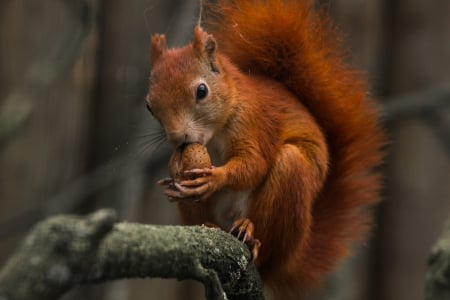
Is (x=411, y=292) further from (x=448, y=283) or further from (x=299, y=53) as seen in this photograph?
(x=448, y=283)

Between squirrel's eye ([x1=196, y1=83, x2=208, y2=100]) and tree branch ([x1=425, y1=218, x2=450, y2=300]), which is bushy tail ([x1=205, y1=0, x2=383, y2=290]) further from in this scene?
tree branch ([x1=425, y1=218, x2=450, y2=300])

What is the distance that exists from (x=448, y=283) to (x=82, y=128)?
2.47m

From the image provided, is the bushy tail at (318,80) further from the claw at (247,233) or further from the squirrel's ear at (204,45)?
the claw at (247,233)

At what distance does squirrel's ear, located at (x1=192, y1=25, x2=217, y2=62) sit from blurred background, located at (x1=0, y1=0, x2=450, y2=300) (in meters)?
1.26

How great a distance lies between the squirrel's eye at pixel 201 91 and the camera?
223 cm

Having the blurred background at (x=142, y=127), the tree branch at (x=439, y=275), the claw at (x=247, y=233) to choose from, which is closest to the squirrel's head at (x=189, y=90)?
the claw at (x=247, y=233)

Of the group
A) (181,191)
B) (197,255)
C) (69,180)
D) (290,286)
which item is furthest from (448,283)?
(69,180)

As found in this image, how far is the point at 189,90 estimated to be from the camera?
2.21 m

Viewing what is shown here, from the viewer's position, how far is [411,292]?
399cm

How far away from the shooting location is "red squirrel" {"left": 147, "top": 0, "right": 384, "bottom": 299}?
2.21m

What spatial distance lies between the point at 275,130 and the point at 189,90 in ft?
0.82

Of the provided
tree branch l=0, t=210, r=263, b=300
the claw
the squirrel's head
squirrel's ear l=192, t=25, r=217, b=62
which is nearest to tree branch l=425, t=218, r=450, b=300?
Result: tree branch l=0, t=210, r=263, b=300

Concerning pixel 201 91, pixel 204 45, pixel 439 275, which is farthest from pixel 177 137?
pixel 439 275

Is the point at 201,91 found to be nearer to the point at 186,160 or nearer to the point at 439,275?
the point at 186,160
